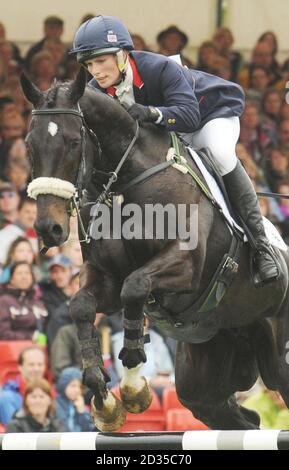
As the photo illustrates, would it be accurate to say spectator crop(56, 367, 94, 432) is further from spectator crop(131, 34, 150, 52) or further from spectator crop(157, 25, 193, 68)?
spectator crop(157, 25, 193, 68)

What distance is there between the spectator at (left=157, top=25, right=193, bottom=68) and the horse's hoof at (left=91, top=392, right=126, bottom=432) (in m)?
6.29

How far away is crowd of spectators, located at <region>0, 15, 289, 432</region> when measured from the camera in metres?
9.99

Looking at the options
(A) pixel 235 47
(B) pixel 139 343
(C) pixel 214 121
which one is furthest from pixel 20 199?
(B) pixel 139 343

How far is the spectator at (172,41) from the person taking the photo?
12547mm

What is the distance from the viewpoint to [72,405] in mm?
10047

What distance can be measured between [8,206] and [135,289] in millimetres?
4721

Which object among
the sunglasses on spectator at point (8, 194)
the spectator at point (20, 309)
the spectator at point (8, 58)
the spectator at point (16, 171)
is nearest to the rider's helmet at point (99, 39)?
the spectator at point (20, 309)

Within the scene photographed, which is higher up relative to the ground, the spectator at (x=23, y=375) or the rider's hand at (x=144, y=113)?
the rider's hand at (x=144, y=113)

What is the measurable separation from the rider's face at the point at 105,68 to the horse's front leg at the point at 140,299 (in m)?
0.90

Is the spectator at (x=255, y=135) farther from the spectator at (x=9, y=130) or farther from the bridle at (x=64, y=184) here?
the bridle at (x=64, y=184)

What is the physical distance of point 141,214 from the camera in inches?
269

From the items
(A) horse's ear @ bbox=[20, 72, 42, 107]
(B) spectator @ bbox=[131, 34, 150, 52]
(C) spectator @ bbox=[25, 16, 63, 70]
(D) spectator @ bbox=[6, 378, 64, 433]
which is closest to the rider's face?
(A) horse's ear @ bbox=[20, 72, 42, 107]

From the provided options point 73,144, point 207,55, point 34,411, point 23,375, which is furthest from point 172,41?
point 73,144

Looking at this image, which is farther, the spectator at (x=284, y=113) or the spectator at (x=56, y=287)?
the spectator at (x=284, y=113)
